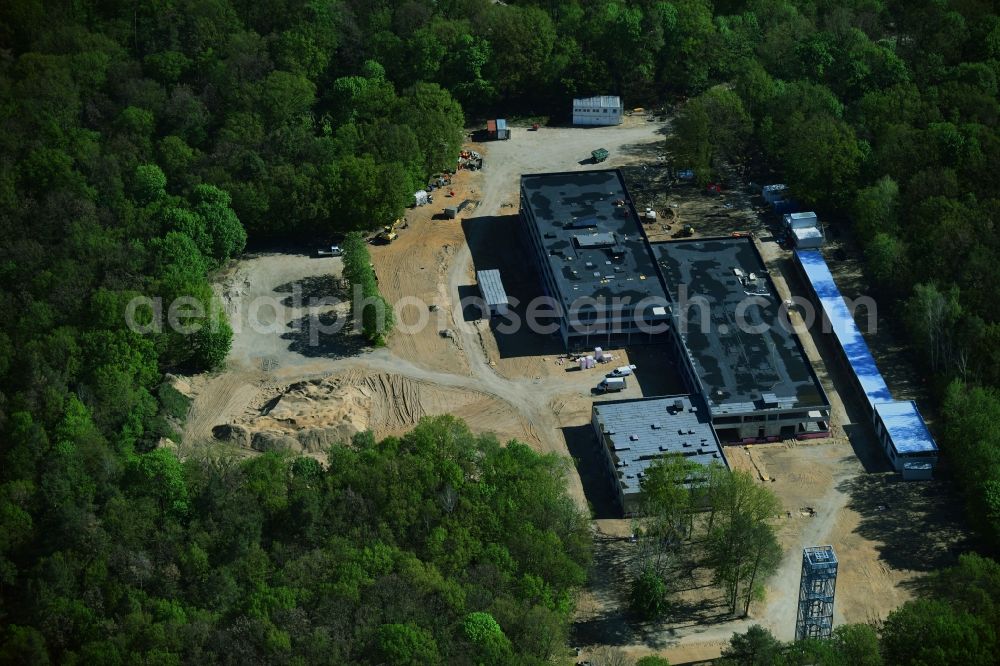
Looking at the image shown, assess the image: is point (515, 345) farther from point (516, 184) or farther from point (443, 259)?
point (516, 184)

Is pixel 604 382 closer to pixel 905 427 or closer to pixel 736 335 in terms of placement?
pixel 736 335

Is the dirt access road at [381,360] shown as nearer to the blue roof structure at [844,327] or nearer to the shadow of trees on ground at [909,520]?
the blue roof structure at [844,327]

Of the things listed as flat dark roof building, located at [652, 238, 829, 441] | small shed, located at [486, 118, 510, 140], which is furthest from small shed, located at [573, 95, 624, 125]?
flat dark roof building, located at [652, 238, 829, 441]

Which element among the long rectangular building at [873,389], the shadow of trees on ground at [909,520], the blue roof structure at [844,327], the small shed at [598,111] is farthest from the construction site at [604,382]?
the small shed at [598,111]

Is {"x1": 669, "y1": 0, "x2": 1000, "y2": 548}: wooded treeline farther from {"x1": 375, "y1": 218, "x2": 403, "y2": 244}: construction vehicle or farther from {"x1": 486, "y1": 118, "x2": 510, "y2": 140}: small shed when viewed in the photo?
{"x1": 375, "y1": 218, "x2": 403, "y2": 244}: construction vehicle

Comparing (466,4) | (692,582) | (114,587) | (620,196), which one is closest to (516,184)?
(620,196)

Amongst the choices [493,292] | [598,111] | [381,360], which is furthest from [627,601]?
[598,111]

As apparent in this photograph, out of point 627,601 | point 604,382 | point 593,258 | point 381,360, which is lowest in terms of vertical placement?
point 627,601
